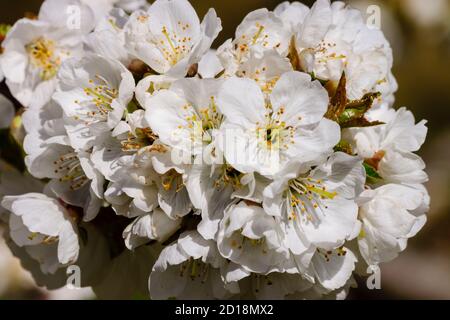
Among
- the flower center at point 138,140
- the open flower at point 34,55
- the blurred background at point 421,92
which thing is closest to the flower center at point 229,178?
the flower center at point 138,140

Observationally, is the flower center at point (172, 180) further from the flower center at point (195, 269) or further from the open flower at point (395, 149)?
the open flower at point (395, 149)

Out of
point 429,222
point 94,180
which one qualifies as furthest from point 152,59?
point 429,222

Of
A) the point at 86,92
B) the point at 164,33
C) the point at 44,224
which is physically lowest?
the point at 44,224

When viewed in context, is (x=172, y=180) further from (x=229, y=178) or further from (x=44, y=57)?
(x=44, y=57)

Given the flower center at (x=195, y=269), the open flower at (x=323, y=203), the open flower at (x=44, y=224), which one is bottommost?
the flower center at (x=195, y=269)

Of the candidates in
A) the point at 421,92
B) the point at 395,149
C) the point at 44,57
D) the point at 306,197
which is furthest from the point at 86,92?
the point at 421,92
